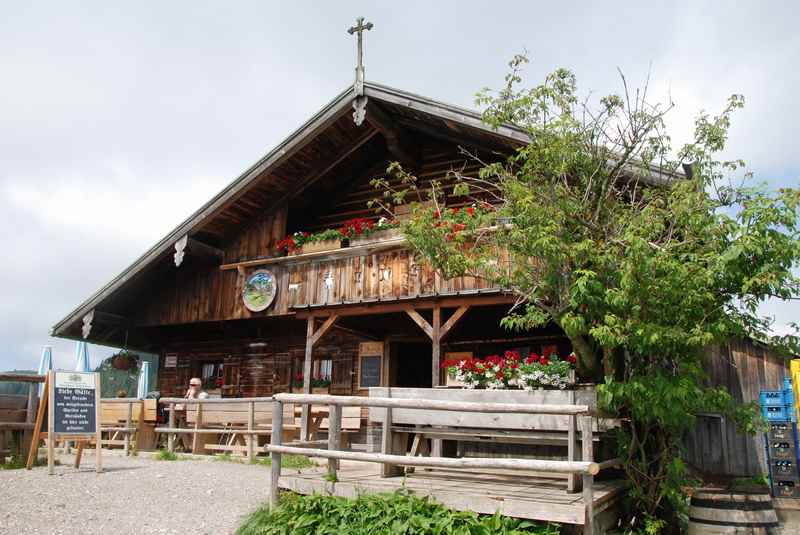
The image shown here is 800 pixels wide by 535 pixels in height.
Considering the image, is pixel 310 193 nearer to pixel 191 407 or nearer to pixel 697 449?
pixel 191 407

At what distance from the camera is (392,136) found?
49.0 ft

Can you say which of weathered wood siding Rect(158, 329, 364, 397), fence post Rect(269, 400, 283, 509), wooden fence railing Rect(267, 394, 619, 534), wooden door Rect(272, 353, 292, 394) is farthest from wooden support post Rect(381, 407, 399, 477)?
wooden door Rect(272, 353, 292, 394)

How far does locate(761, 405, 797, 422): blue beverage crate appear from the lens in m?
9.79

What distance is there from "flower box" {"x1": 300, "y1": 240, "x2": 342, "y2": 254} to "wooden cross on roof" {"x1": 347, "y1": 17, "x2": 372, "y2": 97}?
3.11m

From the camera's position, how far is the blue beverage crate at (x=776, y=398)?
973 cm

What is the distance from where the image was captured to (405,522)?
21.7ft

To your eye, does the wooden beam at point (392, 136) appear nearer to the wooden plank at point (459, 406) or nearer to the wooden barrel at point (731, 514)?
the wooden plank at point (459, 406)

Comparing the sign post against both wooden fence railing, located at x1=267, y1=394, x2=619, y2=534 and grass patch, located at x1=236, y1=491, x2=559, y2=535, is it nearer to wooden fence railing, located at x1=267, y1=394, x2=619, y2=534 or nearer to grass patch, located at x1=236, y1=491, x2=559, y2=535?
wooden fence railing, located at x1=267, y1=394, x2=619, y2=534

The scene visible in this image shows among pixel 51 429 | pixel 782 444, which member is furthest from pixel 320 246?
pixel 782 444

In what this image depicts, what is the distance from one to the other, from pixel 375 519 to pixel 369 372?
9.27 metres

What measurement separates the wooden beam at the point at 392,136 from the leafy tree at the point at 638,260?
523 cm

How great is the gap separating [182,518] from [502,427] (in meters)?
3.81

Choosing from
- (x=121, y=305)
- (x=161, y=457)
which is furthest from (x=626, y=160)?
(x=121, y=305)

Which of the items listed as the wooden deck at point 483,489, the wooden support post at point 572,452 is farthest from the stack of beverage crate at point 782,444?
the wooden support post at point 572,452
